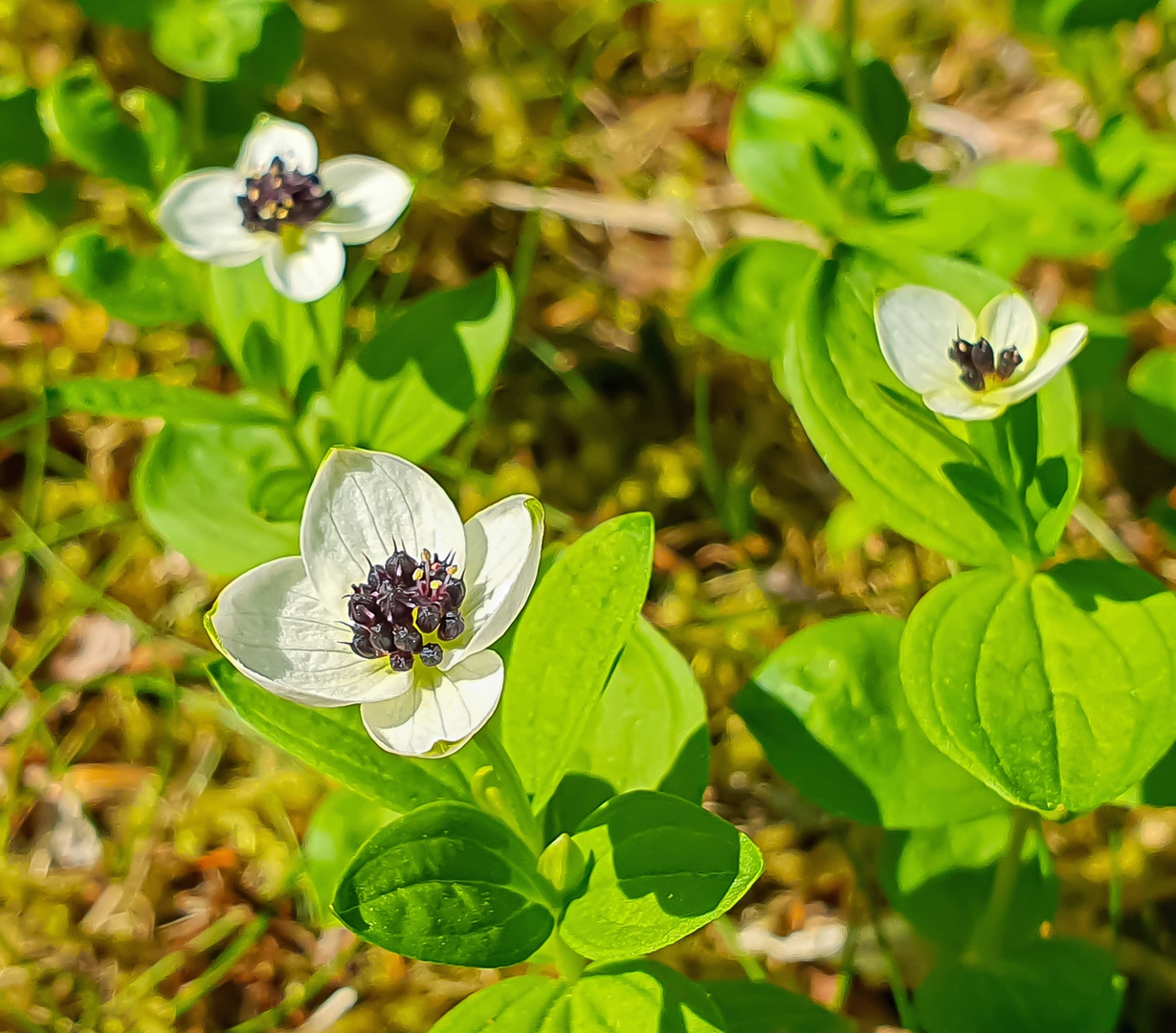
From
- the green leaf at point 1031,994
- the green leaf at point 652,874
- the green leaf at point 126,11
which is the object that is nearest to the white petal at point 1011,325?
the green leaf at point 652,874

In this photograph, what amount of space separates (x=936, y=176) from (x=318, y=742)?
1.84 m

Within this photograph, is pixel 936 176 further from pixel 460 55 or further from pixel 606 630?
pixel 606 630

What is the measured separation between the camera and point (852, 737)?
139cm

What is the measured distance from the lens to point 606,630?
112cm

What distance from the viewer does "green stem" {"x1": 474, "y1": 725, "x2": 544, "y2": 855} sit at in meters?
1.09

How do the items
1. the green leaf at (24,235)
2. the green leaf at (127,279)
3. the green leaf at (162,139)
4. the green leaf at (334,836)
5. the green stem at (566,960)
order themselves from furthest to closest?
1. the green leaf at (24,235)
2. the green leaf at (162,139)
3. the green leaf at (127,279)
4. the green leaf at (334,836)
5. the green stem at (566,960)

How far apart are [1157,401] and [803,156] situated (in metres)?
0.74

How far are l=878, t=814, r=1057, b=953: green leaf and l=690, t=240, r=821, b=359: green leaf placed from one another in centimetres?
Answer: 87

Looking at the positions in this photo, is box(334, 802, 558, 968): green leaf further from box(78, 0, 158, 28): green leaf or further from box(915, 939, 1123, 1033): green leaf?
box(78, 0, 158, 28): green leaf

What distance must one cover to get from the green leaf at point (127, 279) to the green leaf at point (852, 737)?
1156 mm

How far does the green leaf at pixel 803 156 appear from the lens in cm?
196

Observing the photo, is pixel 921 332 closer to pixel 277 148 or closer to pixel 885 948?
pixel 885 948

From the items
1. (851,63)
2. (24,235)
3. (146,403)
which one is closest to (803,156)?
(851,63)

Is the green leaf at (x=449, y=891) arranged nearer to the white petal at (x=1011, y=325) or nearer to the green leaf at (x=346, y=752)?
the green leaf at (x=346, y=752)
